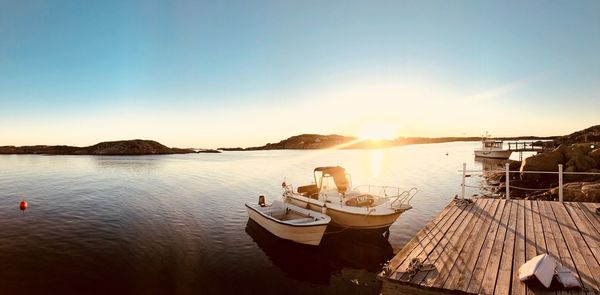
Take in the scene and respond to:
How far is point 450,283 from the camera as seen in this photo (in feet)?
21.8

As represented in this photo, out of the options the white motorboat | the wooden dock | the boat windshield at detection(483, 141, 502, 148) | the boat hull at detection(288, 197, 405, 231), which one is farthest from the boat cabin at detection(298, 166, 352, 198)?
the boat windshield at detection(483, 141, 502, 148)

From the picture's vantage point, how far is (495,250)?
8.40m

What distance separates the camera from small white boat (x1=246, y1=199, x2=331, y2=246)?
15.3 metres

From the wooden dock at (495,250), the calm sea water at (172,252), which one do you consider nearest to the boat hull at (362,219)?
the calm sea water at (172,252)

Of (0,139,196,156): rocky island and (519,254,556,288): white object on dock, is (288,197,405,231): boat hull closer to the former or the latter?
(519,254,556,288): white object on dock

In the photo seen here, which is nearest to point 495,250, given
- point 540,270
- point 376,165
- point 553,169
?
point 540,270

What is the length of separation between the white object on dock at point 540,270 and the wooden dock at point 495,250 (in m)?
0.15

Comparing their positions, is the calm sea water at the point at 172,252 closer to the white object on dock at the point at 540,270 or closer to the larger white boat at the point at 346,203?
the larger white boat at the point at 346,203

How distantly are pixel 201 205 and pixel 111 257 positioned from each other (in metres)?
12.4

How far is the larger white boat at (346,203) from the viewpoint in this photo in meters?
16.5

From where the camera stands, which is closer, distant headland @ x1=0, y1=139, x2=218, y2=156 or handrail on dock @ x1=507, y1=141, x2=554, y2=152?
handrail on dock @ x1=507, y1=141, x2=554, y2=152

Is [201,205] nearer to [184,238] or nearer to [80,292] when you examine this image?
[184,238]

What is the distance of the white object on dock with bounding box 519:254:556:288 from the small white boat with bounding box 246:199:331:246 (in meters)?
9.34

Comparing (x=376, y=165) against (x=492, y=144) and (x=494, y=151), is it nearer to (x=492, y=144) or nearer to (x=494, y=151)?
(x=494, y=151)
